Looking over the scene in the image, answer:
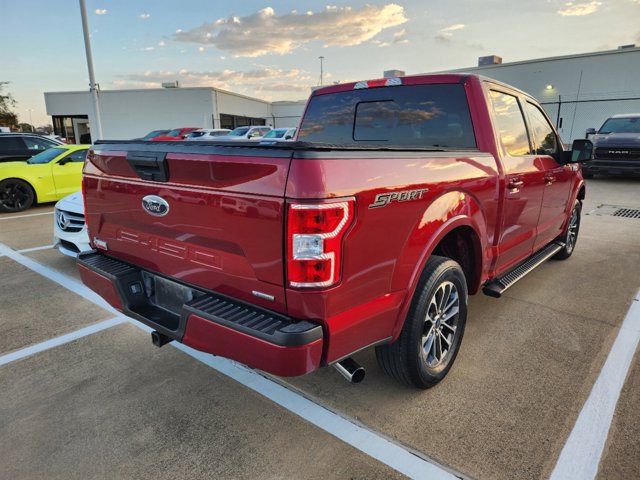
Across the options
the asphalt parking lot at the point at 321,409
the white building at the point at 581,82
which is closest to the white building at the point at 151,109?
the white building at the point at 581,82

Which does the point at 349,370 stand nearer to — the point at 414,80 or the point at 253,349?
the point at 253,349

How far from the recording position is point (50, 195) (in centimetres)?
983

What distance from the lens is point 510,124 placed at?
3621mm

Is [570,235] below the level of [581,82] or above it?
below

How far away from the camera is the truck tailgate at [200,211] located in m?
1.93

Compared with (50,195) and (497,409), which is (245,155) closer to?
(497,409)

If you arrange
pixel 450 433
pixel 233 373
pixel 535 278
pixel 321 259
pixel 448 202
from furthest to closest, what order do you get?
pixel 535 278 < pixel 233 373 < pixel 448 202 < pixel 450 433 < pixel 321 259

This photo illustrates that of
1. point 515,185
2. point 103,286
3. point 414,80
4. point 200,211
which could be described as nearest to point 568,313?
point 515,185

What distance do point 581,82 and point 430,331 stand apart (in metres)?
24.9

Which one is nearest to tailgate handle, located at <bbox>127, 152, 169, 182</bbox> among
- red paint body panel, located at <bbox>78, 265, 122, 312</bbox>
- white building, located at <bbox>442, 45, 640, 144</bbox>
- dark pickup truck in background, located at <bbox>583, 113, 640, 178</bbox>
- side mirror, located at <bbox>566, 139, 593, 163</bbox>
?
red paint body panel, located at <bbox>78, 265, 122, 312</bbox>

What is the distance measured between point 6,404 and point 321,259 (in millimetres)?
2421

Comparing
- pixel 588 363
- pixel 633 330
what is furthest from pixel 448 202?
pixel 633 330

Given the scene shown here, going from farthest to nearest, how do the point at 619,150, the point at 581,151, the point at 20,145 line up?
the point at 619,150 → the point at 20,145 → the point at 581,151

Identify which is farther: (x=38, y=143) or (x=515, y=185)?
(x=38, y=143)
